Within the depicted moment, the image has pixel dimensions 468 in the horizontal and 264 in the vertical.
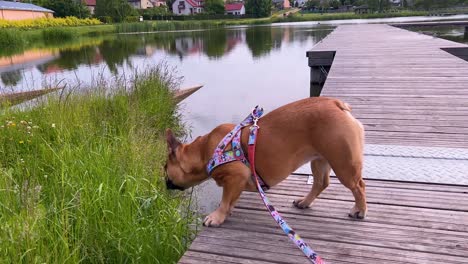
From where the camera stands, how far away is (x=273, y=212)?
232 cm

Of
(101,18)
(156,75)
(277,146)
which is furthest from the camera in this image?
(101,18)

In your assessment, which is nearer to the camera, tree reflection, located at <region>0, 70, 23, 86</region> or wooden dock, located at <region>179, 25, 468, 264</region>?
wooden dock, located at <region>179, 25, 468, 264</region>

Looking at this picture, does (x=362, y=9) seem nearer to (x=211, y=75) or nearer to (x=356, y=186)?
(x=211, y=75)

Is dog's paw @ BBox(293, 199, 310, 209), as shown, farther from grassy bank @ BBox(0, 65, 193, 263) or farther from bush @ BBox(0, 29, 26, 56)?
bush @ BBox(0, 29, 26, 56)

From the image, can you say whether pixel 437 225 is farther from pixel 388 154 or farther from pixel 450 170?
pixel 388 154

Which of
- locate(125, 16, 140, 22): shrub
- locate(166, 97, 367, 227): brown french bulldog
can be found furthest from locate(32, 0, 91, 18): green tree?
locate(166, 97, 367, 227): brown french bulldog

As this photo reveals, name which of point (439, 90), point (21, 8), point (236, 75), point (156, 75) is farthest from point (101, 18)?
point (439, 90)

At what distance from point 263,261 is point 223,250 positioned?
0.28m

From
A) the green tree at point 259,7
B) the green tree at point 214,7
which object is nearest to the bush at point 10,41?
the green tree at point 214,7

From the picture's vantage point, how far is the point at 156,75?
29.6 ft

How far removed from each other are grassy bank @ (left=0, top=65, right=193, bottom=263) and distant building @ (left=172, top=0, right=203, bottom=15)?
104m

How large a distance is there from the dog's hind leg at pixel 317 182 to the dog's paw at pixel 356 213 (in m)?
0.28

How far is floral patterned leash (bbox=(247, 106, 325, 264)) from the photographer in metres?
2.14

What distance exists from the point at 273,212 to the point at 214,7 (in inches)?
3731
